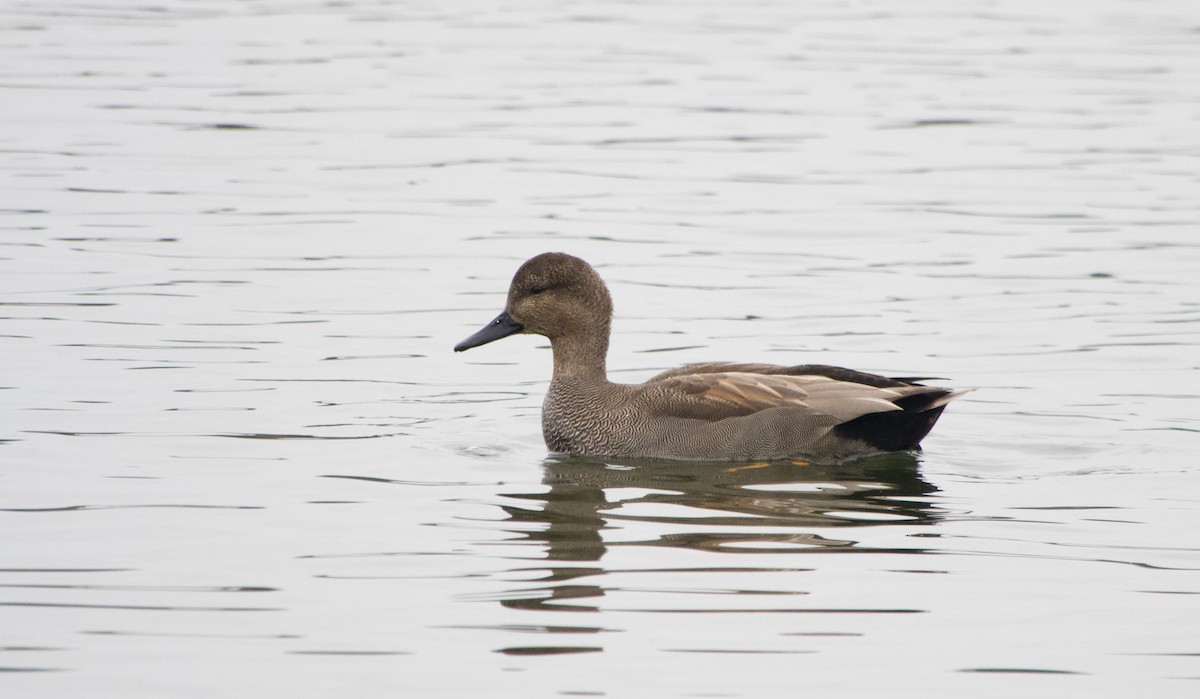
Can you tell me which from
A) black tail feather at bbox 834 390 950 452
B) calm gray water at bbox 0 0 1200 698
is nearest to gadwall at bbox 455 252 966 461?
black tail feather at bbox 834 390 950 452

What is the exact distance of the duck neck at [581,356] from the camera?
10.3 m

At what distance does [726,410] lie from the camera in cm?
969

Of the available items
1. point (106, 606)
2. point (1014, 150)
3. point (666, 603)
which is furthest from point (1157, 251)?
point (106, 606)

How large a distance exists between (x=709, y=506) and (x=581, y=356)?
197 centimetres

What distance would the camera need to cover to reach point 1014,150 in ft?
63.0

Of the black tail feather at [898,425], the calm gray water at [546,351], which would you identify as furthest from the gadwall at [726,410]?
the calm gray water at [546,351]

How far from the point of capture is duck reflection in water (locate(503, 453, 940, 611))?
306 inches

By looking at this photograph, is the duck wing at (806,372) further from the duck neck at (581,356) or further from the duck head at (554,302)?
the duck head at (554,302)

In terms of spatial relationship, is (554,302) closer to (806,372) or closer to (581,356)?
(581,356)

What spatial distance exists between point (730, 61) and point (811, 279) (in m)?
10.4

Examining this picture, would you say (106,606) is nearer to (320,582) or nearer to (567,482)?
(320,582)

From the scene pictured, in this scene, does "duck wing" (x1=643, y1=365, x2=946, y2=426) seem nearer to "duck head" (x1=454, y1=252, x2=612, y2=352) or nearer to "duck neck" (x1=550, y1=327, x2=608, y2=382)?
"duck neck" (x1=550, y1=327, x2=608, y2=382)

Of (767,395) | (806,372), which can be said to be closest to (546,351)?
(806,372)

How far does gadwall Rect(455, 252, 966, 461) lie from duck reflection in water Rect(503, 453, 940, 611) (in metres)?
0.09
